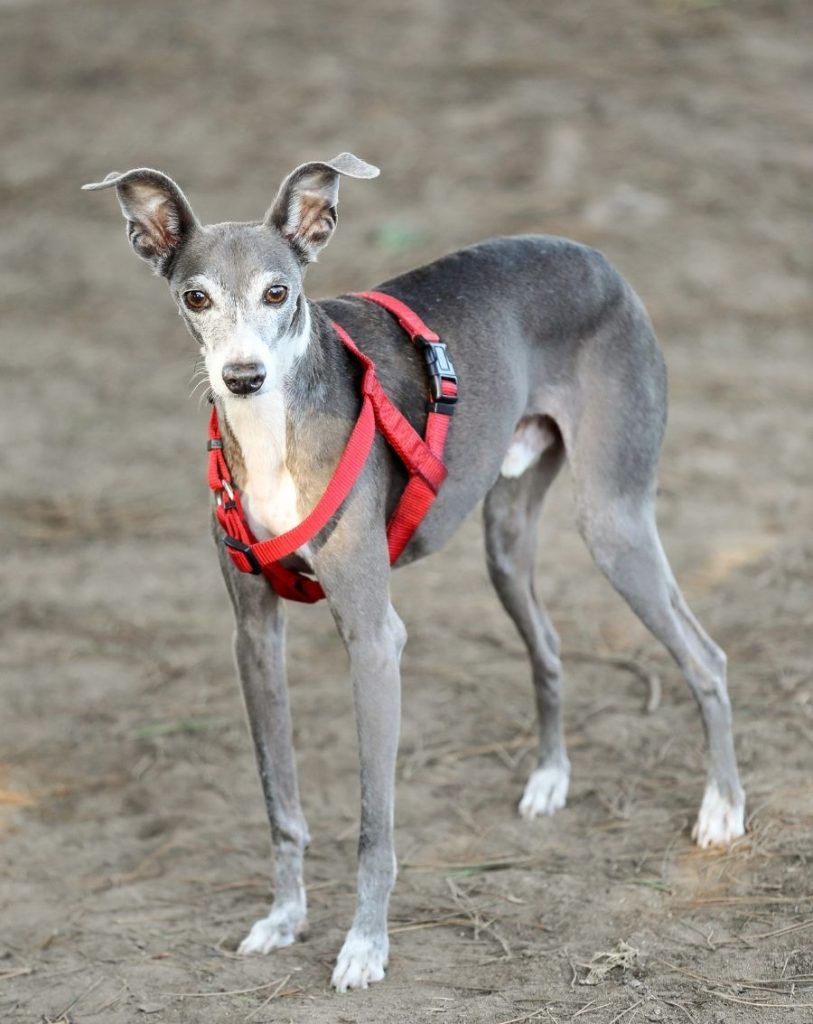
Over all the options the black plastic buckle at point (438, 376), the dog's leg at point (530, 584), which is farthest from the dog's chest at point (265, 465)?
the dog's leg at point (530, 584)

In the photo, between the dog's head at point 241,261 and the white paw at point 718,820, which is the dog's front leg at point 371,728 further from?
the white paw at point 718,820

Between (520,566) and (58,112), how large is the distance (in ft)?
32.3

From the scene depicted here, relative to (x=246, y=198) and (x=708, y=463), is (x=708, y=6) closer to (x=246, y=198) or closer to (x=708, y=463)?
(x=246, y=198)

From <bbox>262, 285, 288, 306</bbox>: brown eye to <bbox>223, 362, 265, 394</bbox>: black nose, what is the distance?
25 centimetres

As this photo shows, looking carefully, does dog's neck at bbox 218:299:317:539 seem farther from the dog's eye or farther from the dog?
the dog's eye

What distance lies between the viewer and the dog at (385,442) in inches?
150

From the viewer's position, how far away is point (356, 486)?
4.00 m

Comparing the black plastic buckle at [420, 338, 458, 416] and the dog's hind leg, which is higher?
the black plastic buckle at [420, 338, 458, 416]

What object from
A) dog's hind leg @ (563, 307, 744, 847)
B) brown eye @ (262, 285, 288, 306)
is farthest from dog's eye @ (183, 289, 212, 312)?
dog's hind leg @ (563, 307, 744, 847)

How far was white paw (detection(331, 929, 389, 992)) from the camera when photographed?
13.2 feet

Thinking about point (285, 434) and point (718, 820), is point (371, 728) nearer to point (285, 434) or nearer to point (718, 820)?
point (285, 434)

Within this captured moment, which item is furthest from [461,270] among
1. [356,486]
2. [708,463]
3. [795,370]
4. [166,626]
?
[795,370]

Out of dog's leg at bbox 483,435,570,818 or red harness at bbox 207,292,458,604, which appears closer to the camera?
red harness at bbox 207,292,458,604

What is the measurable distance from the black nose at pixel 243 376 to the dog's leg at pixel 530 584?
68.2 inches
